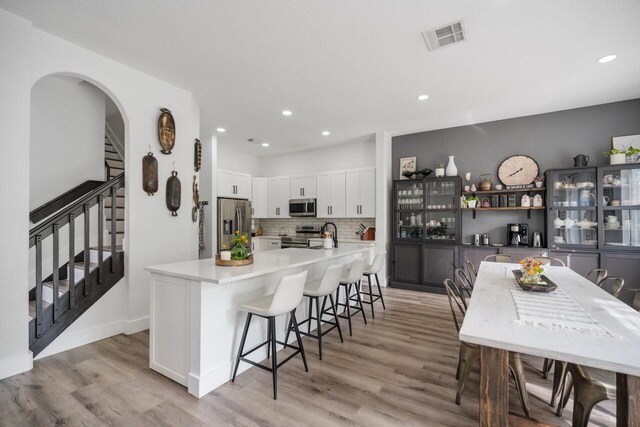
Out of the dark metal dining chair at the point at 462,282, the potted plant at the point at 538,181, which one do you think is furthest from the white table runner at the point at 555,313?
the potted plant at the point at 538,181

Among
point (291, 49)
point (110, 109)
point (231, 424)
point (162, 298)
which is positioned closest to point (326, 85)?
point (291, 49)

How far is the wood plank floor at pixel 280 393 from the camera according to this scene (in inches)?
77.5

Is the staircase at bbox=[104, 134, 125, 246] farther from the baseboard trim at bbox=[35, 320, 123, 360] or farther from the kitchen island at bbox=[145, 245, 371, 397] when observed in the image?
the kitchen island at bbox=[145, 245, 371, 397]

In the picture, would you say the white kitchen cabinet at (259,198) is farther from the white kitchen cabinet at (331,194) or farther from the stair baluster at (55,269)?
the stair baluster at (55,269)

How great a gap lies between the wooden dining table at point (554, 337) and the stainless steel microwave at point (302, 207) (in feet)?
15.8

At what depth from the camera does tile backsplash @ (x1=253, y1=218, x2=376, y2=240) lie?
6.66 meters

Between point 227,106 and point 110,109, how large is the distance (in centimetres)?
236

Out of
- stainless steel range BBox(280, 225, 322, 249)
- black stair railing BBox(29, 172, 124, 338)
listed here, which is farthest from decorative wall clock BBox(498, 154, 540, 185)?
black stair railing BBox(29, 172, 124, 338)

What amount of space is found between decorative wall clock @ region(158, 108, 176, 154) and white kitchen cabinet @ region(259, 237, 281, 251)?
3.90 meters

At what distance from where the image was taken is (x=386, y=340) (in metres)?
3.27

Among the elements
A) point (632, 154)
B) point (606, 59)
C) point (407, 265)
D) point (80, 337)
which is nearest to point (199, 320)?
point (80, 337)

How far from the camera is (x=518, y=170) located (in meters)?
5.03

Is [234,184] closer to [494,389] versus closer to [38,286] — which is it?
[38,286]

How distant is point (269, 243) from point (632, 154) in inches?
263
